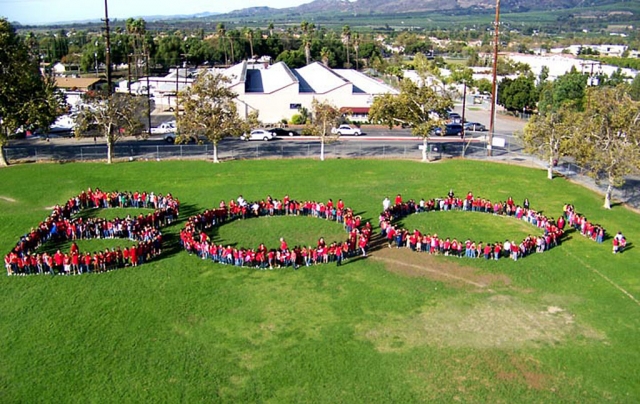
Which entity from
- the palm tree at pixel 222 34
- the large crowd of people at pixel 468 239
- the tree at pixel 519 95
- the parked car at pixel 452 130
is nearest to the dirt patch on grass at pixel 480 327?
the large crowd of people at pixel 468 239

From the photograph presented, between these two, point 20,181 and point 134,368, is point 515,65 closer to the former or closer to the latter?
point 20,181

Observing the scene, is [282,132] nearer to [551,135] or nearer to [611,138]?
[551,135]

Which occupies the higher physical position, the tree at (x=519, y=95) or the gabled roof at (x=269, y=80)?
the gabled roof at (x=269, y=80)

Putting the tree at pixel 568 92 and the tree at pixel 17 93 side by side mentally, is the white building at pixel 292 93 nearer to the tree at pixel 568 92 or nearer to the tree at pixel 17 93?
the tree at pixel 568 92

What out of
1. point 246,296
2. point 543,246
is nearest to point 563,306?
point 543,246

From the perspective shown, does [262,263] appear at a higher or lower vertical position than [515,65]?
lower

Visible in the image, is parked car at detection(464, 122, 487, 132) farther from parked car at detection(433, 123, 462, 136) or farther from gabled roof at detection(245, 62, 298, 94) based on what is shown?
gabled roof at detection(245, 62, 298, 94)

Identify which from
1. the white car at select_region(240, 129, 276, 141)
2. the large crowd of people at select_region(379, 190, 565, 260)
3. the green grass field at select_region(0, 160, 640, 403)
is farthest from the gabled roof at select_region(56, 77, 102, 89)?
the large crowd of people at select_region(379, 190, 565, 260)
